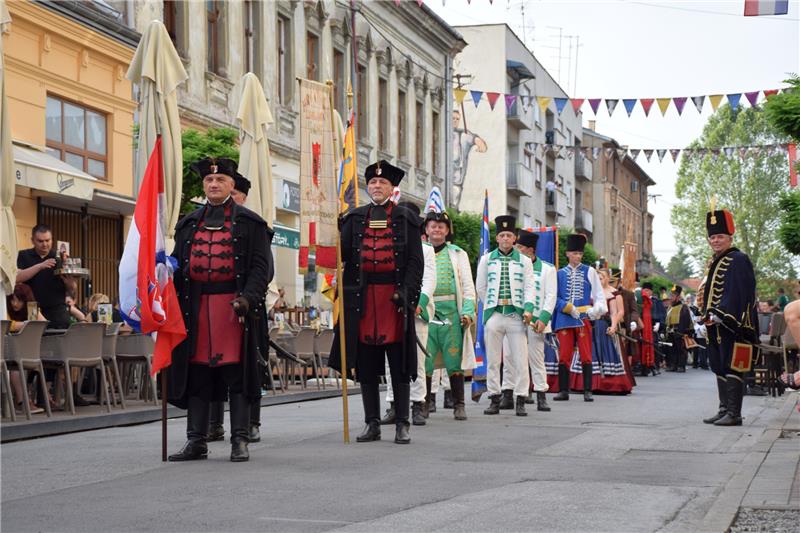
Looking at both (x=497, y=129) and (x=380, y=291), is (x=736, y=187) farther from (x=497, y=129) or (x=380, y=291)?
(x=380, y=291)

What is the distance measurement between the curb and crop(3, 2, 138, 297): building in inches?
423

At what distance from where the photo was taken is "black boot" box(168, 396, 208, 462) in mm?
9266

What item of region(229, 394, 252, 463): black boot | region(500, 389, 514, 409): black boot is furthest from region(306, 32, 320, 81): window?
region(229, 394, 252, 463): black boot

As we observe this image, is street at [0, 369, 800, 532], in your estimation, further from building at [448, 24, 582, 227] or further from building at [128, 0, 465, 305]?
building at [448, 24, 582, 227]

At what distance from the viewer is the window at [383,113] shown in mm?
40812

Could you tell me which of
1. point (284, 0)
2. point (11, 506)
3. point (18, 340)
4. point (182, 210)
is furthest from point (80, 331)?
point (284, 0)

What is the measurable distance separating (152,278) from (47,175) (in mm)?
9125

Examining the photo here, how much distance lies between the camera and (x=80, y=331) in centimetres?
1361

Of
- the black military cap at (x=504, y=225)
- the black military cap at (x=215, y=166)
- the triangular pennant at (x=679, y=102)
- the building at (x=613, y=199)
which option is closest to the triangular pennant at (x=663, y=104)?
the triangular pennant at (x=679, y=102)

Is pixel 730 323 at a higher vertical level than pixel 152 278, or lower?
lower

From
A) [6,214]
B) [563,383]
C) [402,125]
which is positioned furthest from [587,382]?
[402,125]

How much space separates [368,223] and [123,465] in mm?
2816

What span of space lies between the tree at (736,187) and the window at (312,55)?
4413 cm

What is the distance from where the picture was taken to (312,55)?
115ft
